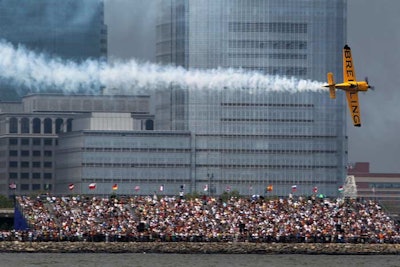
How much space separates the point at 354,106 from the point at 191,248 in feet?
76.9

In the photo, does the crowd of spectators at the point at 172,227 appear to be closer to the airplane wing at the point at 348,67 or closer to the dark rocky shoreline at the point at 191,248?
the dark rocky shoreline at the point at 191,248

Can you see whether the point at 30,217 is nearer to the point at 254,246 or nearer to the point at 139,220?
the point at 139,220

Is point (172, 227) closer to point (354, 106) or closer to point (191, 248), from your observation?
point (191, 248)

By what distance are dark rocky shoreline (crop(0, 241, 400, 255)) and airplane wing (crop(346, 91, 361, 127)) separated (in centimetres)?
1585

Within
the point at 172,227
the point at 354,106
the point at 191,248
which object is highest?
the point at 354,106

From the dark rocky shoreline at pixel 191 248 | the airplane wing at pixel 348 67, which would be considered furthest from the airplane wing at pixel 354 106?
the dark rocky shoreline at pixel 191 248

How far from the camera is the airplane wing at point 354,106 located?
18750cm

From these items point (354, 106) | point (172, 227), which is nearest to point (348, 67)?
point (354, 106)

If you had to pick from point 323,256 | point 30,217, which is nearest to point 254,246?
point 323,256

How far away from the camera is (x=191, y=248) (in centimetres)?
19600

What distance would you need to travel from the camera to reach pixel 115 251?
195625 mm

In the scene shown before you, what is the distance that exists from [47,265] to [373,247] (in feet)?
129

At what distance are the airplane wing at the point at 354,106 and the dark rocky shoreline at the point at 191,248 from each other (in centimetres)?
1585

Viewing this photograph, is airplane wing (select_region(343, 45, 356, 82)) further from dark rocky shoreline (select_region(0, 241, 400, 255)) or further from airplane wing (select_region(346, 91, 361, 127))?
dark rocky shoreline (select_region(0, 241, 400, 255))
